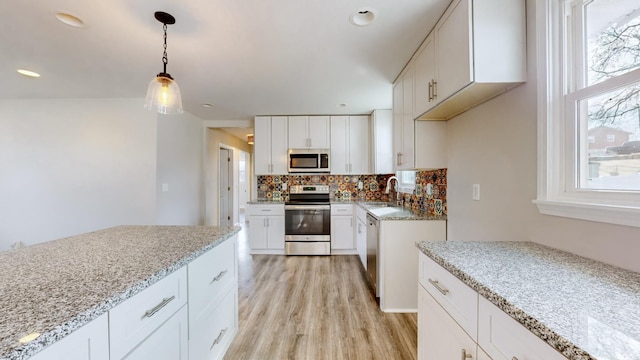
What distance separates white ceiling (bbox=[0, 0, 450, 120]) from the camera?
1524 mm

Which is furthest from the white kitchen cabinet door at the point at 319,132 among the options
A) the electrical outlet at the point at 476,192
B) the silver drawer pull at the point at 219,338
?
the silver drawer pull at the point at 219,338

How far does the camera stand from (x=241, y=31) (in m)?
1.75

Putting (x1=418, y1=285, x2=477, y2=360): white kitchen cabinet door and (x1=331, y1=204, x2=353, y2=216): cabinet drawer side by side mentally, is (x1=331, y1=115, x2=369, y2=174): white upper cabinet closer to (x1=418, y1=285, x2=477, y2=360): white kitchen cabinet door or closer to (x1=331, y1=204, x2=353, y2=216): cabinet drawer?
(x1=331, y1=204, x2=353, y2=216): cabinet drawer

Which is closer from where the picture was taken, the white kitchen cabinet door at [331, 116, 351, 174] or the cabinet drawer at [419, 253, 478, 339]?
the cabinet drawer at [419, 253, 478, 339]

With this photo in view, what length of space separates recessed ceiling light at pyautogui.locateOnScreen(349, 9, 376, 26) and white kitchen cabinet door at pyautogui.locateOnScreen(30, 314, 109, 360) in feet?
6.22

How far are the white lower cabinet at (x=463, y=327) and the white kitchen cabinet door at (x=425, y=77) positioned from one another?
45.1 inches

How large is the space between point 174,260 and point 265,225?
9.53ft

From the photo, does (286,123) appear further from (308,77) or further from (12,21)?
(12,21)

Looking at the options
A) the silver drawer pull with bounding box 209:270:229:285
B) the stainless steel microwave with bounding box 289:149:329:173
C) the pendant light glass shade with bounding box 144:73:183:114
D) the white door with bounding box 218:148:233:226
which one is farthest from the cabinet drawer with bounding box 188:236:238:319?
the white door with bounding box 218:148:233:226

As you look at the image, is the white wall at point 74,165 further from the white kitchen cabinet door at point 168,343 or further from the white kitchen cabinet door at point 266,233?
the white kitchen cabinet door at point 168,343

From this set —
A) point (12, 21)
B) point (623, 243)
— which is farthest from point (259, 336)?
point (12, 21)

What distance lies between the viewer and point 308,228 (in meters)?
3.91

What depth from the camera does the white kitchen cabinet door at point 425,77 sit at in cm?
169

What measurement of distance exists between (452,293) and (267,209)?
10.8 ft
